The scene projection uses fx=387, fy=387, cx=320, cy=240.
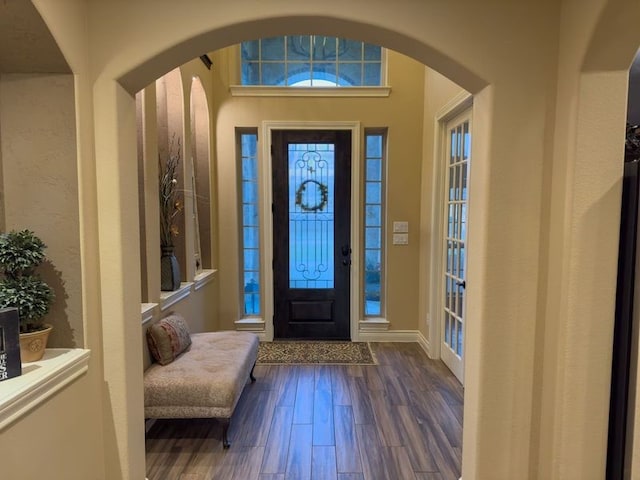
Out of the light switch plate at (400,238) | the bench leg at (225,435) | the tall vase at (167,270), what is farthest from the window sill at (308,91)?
the bench leg at (225,435)

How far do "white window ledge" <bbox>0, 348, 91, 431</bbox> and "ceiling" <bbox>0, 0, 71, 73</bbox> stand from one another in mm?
1138

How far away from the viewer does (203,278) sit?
146 inches

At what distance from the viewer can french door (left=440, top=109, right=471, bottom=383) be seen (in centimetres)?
317

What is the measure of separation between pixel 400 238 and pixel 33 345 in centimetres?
336

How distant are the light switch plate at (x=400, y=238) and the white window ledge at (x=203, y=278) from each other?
6.44 ft

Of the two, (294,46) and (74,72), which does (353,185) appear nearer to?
(294,46)

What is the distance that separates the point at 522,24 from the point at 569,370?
4.78 feet

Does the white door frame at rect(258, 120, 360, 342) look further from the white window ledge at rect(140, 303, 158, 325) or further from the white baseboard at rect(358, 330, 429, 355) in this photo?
the white window ledge at rect(140, 303, 158, 325)

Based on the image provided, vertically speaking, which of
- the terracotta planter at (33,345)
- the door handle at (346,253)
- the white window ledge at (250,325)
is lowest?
the white window ledge at (250,325)

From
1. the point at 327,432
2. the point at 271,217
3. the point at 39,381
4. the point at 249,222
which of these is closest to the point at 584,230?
the point at 327,432

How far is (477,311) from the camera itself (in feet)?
5.68

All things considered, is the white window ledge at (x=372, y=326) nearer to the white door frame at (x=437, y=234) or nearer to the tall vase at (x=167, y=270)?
the white door frame at (x=437, y=234)

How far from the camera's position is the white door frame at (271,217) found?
4.09 metres

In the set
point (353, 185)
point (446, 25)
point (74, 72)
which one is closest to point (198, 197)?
point (353, 185)
